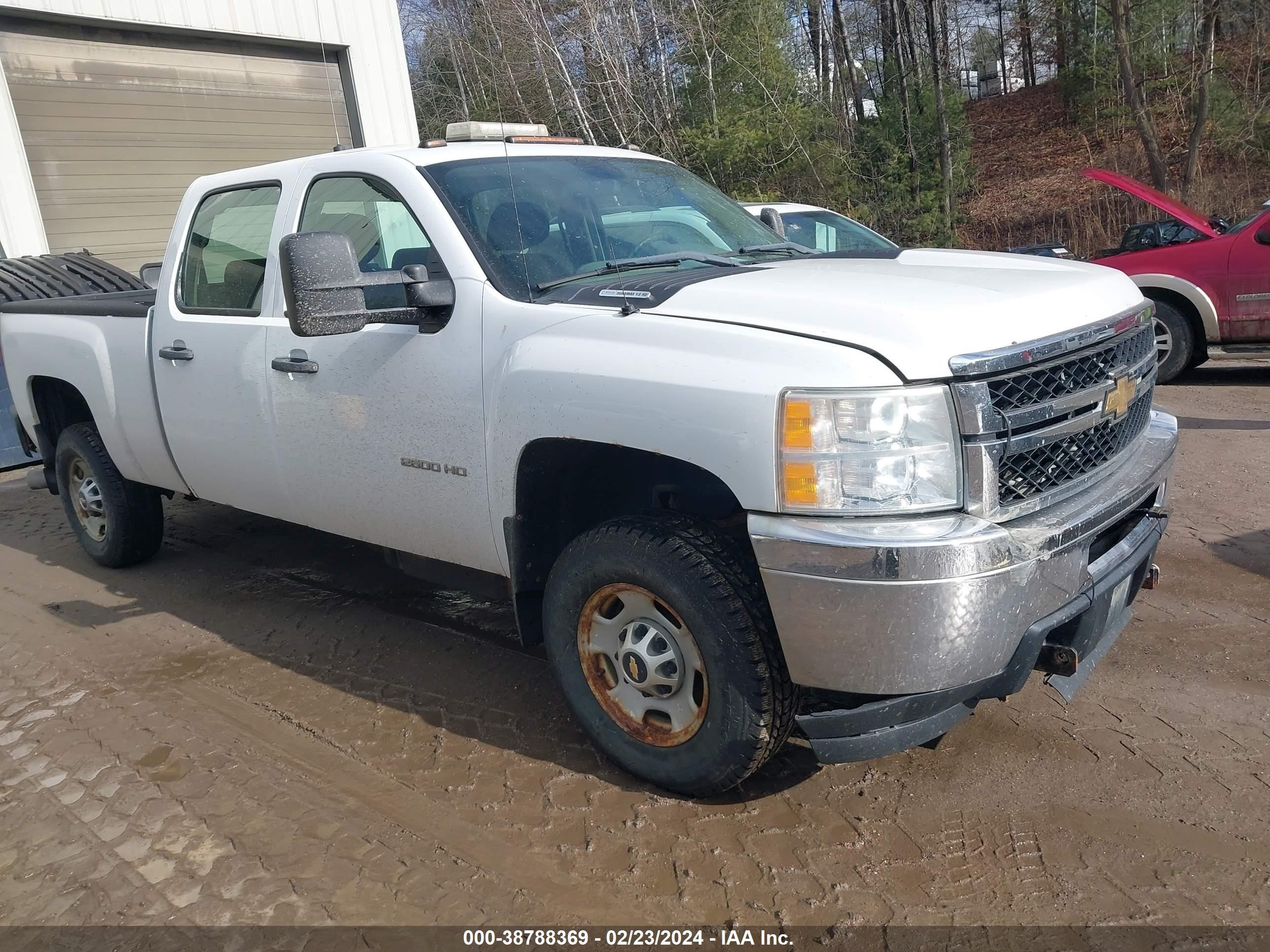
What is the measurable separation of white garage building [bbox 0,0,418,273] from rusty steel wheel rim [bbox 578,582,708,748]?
921cm

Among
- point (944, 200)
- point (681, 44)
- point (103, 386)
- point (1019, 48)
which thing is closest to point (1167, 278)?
point (103, 386)

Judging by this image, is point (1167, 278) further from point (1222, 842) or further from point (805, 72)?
point (805, 72)

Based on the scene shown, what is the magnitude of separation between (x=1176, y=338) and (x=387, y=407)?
770 cm

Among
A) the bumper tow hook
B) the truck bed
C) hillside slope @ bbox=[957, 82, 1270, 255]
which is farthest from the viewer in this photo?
hillside slope @ bbox=[957, 82, 1270, 255]

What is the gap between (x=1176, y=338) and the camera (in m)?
9.02

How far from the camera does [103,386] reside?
534 centimetres

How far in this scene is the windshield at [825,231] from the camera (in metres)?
9.57

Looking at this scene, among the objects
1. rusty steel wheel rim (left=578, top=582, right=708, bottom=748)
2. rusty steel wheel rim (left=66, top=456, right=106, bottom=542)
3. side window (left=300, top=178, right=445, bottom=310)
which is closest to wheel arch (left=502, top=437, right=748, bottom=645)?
rusty steel wheel rim (left=578, top=582, right=708, bottom=748)

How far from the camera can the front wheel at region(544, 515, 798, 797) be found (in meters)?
2.89

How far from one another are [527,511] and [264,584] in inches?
107

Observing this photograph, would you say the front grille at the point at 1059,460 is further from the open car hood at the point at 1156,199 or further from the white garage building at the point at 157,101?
the white garage building at the point at 157,101

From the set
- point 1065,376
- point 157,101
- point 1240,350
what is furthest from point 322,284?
point 157,101

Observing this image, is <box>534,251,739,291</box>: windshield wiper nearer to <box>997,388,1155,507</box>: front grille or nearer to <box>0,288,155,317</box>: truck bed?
<box>997,388,1155,507</box>: front grille

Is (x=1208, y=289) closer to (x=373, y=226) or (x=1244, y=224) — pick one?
(x=1244, y=224)
